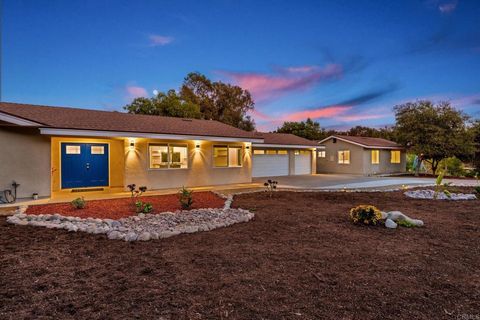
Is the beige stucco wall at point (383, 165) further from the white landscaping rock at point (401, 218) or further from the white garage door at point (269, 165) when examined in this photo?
the white landscaping rock at point (401, 218)

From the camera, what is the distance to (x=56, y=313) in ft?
8.64

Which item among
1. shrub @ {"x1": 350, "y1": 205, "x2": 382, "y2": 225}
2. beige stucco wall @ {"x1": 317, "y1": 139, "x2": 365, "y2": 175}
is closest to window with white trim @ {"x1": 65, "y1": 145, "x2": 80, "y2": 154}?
shrub @ {"x1": 350, "y1": 205, "x2": 382, "y2": 225}

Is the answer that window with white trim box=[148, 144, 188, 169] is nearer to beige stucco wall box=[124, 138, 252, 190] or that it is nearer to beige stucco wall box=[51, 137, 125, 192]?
beige stucco wall box=[124, 138, 252, 190]

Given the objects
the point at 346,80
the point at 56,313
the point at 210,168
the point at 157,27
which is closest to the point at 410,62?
the point at 346,80

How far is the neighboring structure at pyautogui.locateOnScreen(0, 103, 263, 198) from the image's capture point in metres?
9.41

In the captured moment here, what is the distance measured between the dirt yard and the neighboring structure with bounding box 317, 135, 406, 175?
17399 mm

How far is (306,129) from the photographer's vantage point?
118 ft

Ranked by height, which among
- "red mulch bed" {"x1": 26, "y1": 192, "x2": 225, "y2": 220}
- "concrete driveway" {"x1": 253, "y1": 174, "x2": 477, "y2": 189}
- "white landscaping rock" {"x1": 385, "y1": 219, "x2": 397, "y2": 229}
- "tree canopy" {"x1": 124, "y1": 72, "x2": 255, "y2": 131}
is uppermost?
"tree canopy" {"x1": 124, "y1": 72, "x2": 255, "y2": 131}

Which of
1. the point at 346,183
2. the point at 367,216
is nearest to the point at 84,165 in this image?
the point at 367,216

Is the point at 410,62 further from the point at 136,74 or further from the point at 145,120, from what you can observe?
the point at 136,74

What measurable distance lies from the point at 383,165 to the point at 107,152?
22129 mm

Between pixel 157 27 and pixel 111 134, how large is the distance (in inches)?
285

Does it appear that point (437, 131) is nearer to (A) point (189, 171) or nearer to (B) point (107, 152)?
(A) point (189, 171)

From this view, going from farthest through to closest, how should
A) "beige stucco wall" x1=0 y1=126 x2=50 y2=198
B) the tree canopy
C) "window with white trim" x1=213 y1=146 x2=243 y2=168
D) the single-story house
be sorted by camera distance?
the tree canopy, "window with white trim" x1=213 y1=146 x2=243 y2=168, the single-story house, "beige stucco wall" x1=0 y1=126 x2=50 y2=198
